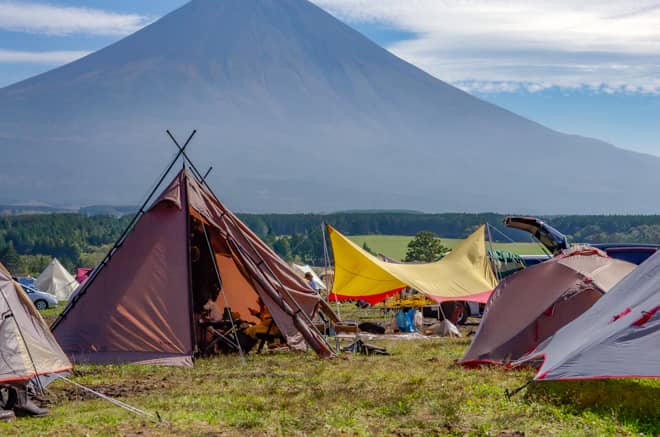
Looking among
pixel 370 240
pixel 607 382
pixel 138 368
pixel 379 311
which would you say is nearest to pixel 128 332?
pixel 138 368

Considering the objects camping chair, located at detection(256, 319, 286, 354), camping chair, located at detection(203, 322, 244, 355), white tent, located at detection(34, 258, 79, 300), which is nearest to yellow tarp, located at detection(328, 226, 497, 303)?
camping chair, located at detection(256, 319, 286, 354)

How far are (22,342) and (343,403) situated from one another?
397cm

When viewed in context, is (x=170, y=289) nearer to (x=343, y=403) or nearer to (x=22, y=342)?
(x=22, y=342)

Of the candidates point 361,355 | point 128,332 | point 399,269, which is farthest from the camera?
point 399,269

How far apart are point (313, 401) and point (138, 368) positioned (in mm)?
4771

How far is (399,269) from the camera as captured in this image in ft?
89.9

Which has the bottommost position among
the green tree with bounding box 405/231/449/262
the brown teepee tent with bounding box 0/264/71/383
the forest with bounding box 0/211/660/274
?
the brown teepee tent with bounding box 0/264/71/383

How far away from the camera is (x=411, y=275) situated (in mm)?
26953

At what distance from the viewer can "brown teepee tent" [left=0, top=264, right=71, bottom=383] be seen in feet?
40.9

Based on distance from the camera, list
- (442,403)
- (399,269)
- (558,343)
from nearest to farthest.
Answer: (442,403) → (558,343) → (399,269)

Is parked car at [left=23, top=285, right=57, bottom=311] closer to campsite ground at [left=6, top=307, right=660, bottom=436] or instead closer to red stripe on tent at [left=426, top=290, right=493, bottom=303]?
red stripe on tent at [left=426, top=290, right=493, bottom=303]

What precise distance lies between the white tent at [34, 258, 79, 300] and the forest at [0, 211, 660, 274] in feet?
77.7

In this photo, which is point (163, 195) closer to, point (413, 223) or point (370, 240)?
point (370, 240)

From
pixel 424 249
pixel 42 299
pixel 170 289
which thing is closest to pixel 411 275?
pixel 170 289
